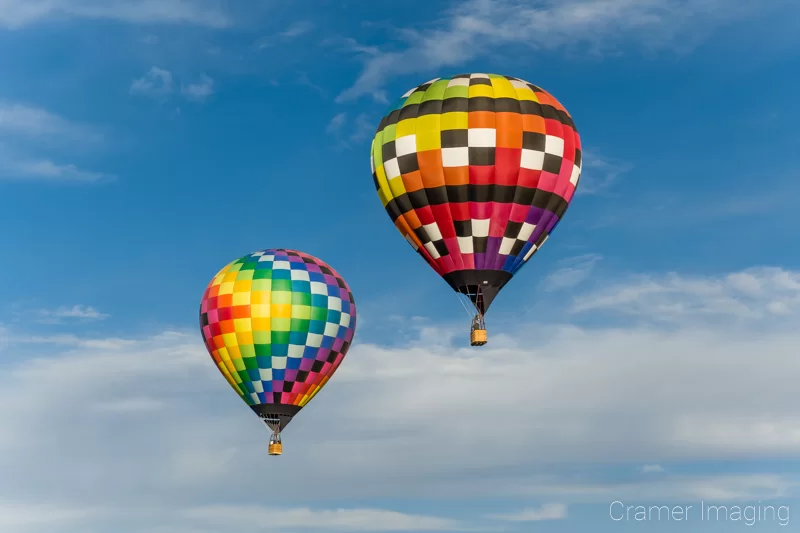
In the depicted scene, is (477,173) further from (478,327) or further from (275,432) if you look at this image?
(275,432)

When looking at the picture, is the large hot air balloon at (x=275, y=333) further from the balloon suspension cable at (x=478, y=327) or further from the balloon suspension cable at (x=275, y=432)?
the balloon suspension cable at (x=478, y=327)

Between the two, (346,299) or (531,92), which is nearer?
(531,92)

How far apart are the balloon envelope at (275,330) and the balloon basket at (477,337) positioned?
8.67 m

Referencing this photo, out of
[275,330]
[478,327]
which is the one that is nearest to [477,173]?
[478,327]

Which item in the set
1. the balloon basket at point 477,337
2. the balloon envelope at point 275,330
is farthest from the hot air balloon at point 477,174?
the balloon envelope at point 275,330

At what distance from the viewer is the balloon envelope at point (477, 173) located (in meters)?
33.0

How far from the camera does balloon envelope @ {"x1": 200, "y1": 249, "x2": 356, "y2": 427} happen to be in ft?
131

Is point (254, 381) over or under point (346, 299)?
under

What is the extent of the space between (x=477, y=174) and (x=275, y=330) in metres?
10.2

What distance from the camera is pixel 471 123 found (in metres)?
33.1

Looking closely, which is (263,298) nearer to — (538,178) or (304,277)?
(304,277)

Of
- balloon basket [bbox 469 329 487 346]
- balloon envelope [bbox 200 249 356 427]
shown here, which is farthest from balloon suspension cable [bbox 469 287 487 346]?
balloon envelope [bbox 200 249 356 427]

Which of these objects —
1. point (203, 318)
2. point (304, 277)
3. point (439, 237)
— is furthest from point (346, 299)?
point (439, 237)

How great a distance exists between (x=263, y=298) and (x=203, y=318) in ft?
8.30
